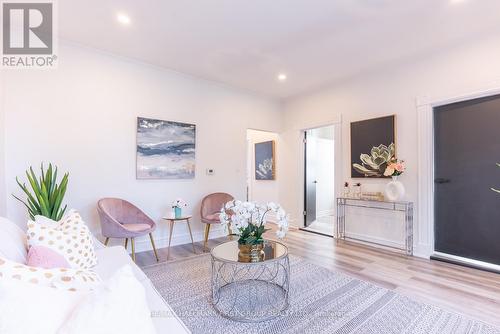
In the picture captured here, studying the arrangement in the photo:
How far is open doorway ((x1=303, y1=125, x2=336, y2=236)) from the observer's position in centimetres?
532

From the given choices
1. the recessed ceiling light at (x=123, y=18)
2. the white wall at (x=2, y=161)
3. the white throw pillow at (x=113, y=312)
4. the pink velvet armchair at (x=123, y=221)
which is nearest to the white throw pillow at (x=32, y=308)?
the white throw pillow at (x=113, y=312)

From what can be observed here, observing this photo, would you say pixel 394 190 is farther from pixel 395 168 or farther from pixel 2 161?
pixel 2 161

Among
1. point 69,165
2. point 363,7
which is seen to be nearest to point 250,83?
point 363,7

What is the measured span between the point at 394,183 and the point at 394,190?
0.10 metres

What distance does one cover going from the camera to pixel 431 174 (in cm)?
340

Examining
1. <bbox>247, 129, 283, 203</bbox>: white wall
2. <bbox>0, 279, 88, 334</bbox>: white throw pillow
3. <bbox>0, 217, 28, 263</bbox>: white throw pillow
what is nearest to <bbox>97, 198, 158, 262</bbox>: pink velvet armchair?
<bbox>0, 217, 28, 263</bbox>: white throw pillow

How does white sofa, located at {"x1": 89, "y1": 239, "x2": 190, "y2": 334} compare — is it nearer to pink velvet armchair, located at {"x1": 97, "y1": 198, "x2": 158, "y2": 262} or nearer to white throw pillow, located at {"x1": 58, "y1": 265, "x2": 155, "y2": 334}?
white throw pillow, located at {"x1": 58, "y1": 265, "x2": 155, "y2": 334}

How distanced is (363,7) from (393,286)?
9.06 feet

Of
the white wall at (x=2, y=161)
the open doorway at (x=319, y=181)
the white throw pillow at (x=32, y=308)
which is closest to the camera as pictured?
the white throw pillow at (x=32, y=308)

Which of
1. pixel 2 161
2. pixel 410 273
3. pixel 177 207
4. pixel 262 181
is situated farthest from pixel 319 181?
pixel 2 161

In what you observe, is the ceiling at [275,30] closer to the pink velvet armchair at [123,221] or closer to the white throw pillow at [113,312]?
the pink velvet armchair at [123,221]

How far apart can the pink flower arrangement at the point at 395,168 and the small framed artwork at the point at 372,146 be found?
0.52 feet

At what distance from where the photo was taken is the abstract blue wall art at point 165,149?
148 inches

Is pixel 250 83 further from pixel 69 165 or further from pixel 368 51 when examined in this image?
pixel 69 165
